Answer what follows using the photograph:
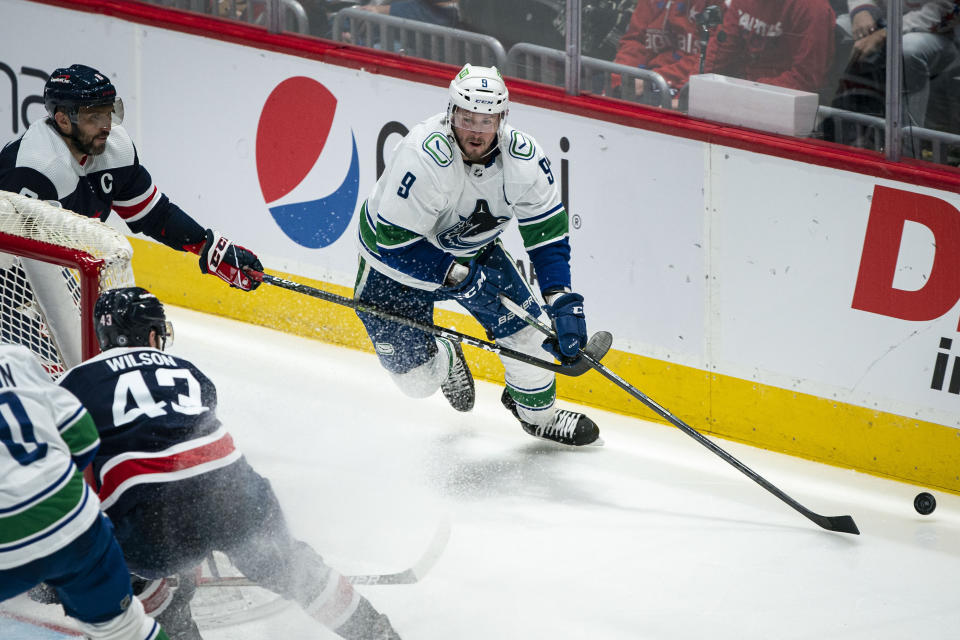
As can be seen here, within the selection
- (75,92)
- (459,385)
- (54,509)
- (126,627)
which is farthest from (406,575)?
(75,92)

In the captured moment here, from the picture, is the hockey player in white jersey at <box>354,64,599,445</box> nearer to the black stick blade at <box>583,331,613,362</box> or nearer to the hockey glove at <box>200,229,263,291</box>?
the black stick blade at <box>583,331,613,362</box>

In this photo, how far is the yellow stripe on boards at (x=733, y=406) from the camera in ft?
12.7

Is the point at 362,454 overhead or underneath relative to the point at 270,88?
underneath

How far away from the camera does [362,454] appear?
162 inches

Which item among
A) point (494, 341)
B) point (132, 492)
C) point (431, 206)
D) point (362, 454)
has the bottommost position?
point (362, 454)

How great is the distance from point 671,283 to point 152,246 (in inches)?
93.1

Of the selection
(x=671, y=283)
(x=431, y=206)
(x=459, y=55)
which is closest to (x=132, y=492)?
(x=431, y=206)

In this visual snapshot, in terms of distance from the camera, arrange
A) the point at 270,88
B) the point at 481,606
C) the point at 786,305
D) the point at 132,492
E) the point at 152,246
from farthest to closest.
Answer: the point at 152,246 < the point at 270,88 < the point at 786,305 < the point at 481,606 < the point at 132,492

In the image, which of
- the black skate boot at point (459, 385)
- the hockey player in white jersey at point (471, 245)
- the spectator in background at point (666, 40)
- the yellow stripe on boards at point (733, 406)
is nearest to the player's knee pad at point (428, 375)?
the hockey player in white jersey at point (471, 245)

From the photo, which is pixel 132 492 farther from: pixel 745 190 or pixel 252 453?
pixel 745 190

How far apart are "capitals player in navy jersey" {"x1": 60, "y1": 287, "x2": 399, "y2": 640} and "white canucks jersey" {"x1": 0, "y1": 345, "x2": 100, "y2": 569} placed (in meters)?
0.21

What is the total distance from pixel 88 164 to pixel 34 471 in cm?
160

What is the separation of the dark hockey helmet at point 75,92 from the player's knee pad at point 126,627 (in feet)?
5.19

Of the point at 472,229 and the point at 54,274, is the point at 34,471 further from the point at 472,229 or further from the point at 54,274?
the point at 472,229
